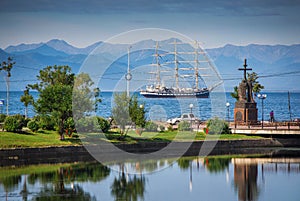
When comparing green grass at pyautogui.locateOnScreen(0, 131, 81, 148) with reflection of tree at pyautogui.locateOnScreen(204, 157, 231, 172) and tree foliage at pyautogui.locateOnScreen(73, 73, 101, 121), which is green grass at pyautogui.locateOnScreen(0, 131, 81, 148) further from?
reflection of tree at pyautogui.locateOnScreen(204, 157, 231, 172)

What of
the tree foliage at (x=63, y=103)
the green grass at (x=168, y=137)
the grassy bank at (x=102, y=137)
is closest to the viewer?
the grassy bank at (x=102, y=137)

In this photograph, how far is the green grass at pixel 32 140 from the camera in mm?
50494

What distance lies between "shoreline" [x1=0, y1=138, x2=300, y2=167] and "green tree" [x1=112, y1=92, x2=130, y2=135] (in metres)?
4.26

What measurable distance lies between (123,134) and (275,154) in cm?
1225

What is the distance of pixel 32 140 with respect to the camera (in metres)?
52.0

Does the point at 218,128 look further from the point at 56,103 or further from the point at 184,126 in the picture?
the point at 56,103

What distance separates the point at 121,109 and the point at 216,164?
12.6 m

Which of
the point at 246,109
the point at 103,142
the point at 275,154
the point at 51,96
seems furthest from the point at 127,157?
the point at 246,109

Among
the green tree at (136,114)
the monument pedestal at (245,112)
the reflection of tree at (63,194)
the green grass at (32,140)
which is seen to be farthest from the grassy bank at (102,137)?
the reflection of tree at (63,194)

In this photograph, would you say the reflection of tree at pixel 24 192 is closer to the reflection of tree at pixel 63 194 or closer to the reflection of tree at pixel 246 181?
Result: the reflection of tree at pixel 63 194

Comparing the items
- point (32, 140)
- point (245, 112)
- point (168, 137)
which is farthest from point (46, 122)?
point (245, 112)

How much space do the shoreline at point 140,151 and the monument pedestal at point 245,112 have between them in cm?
461

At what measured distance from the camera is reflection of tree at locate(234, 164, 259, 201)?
38.1 metres

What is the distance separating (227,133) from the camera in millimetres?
62156
